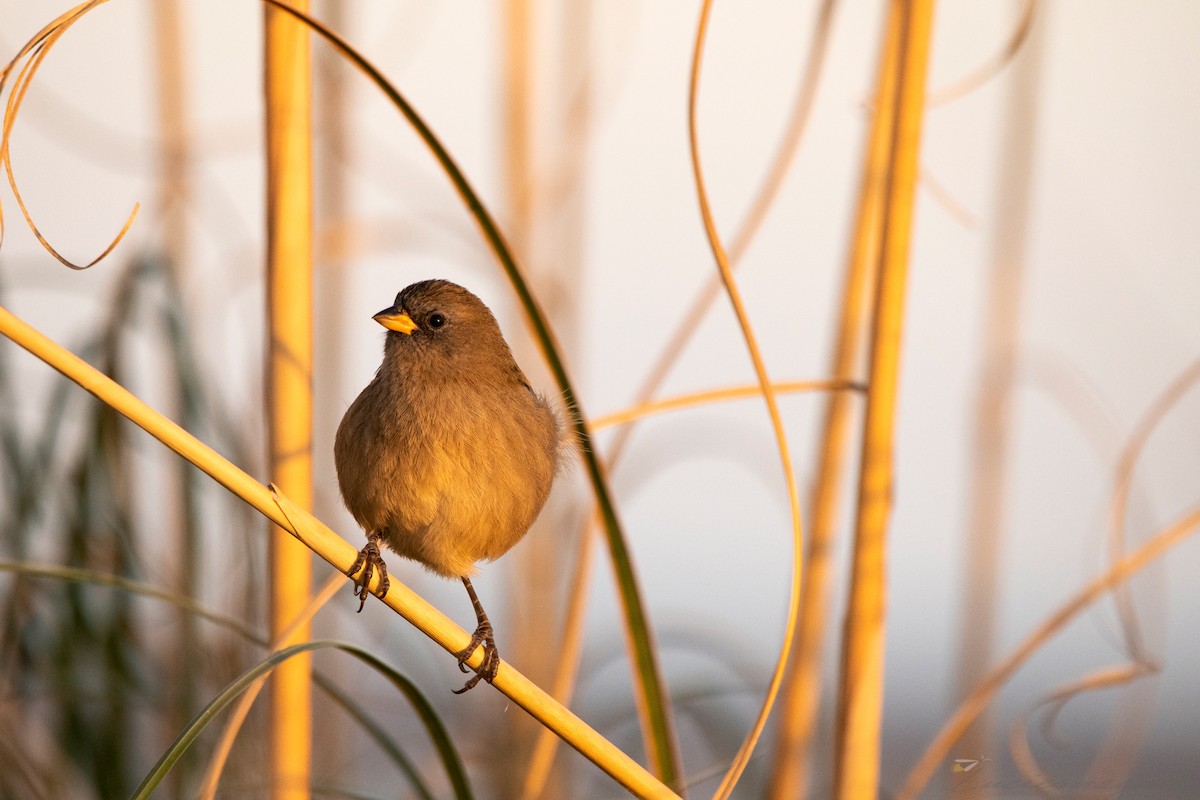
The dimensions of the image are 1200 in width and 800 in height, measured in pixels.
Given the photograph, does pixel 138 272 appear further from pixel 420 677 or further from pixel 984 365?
pixel 984 365

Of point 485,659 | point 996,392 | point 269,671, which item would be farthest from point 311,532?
point 996,392

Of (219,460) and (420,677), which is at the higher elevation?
(420,677)

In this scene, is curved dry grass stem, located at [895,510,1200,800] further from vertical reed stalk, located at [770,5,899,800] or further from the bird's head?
the bird's head

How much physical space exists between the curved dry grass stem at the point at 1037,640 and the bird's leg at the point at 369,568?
65cm

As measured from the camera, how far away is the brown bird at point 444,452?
1.26 metres

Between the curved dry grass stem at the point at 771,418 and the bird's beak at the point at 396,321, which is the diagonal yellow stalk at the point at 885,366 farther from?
the bird's beak at the point at 396,321

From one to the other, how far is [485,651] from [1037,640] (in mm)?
619

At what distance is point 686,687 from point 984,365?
830 mm

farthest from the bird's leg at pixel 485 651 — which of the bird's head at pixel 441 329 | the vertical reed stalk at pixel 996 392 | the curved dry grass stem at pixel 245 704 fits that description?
the vertical reed stalk at pixel 996 392

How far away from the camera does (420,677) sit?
74.2 inches

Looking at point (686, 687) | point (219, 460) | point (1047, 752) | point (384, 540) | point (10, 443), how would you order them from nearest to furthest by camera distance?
point (219, 460)
point (384, 540)
point (1047, 752)
point (10, 443)
point (686, 687)

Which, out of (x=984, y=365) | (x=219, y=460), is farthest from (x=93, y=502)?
(x=984, y=365)

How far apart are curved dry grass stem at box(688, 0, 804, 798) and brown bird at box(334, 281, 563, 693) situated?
13.6 inches

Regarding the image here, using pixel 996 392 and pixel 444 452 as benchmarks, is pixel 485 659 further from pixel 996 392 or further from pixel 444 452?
pixel 996 392
